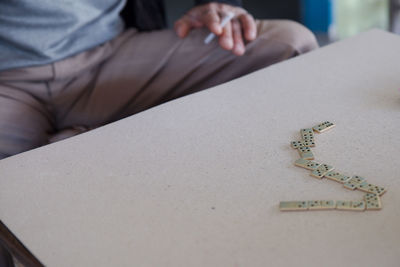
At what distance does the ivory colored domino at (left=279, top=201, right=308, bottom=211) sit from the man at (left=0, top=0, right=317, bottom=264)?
684 millimetres

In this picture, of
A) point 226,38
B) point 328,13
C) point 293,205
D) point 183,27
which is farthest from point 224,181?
point 328,13

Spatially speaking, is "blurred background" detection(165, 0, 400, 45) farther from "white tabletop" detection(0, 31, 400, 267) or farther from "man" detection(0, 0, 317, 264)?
"white tabletop" detection(0, 31, 400, 267)

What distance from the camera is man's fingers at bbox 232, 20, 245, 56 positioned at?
1287 millimetres

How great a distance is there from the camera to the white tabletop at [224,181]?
1.99 ft

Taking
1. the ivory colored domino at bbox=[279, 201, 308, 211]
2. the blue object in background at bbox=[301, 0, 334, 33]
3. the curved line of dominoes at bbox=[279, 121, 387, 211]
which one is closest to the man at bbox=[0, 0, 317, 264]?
the curved line of dominoes at bbox=[279, 121, 387, 211]

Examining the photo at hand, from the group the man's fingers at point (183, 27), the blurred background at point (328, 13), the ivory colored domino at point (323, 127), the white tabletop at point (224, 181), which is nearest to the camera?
the white tabletop at point (224, 181)

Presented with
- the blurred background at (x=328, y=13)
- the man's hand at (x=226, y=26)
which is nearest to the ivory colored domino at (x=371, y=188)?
the man's hand at (x=226, y=26)

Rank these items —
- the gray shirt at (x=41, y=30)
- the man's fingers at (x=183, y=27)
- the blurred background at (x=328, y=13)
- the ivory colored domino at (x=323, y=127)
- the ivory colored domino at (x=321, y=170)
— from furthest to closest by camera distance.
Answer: the blurred background at (x=328, y=13) < the man's fingers at (x=183, y=27) < the gray shirt at (x=41, y=30) < the ivory colored domino at (x=323, y=127) < the ivory colored domino at (x=321, y=170)

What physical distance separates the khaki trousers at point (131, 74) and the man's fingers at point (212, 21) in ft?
0.13

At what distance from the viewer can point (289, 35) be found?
4.41 feet

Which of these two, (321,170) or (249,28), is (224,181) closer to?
(321,170)

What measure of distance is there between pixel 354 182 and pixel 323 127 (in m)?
0.17

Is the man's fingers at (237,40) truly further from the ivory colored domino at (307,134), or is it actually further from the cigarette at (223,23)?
the ivory colored domino at (307,134)

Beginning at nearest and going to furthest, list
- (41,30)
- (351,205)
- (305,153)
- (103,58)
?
(351,205)
(305,153)
(41,30)
(103,58)
